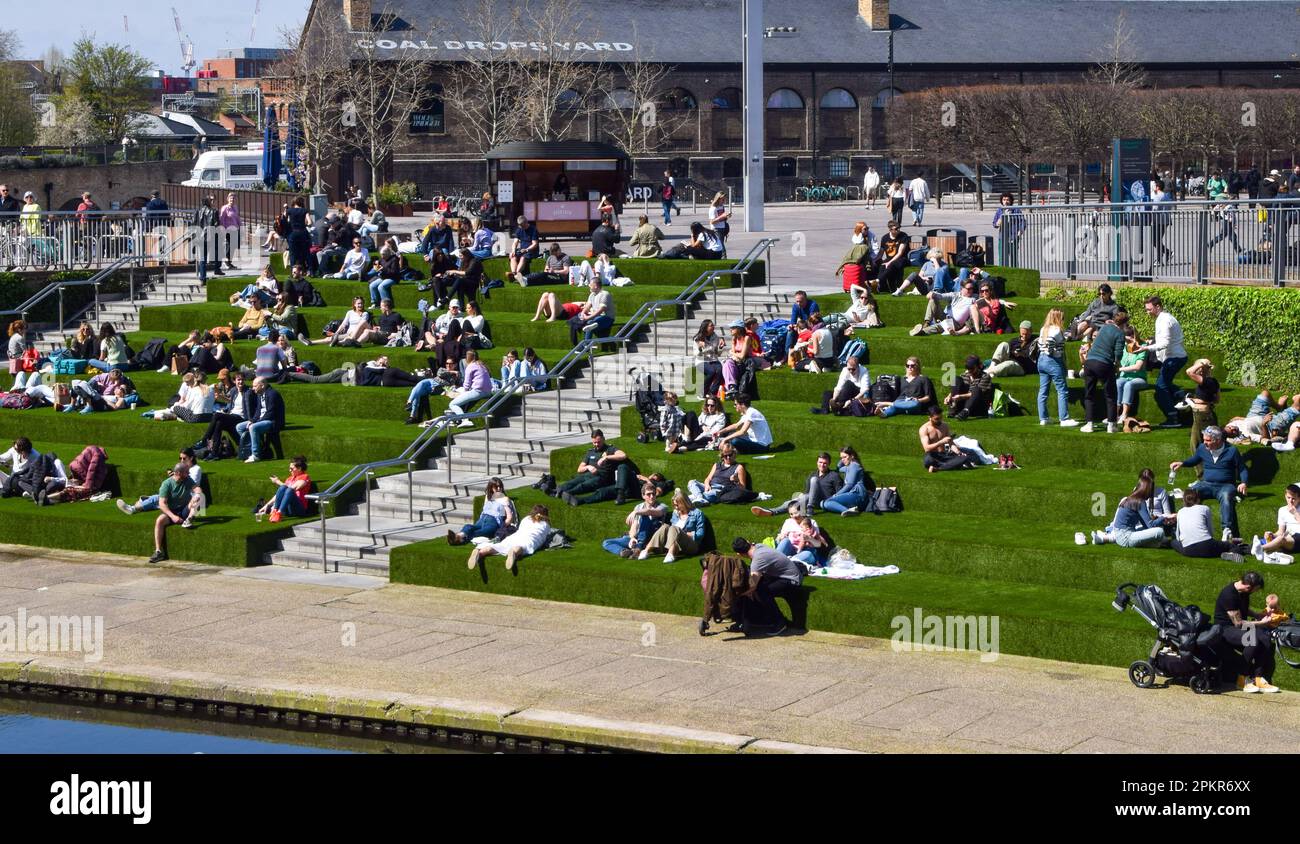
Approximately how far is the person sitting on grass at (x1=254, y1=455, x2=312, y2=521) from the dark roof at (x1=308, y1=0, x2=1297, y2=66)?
56.4m

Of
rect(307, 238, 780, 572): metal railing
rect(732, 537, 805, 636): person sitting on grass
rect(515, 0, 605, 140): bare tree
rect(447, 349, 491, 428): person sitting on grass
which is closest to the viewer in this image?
rect(732, 537, 805, 636): person sitting on grass

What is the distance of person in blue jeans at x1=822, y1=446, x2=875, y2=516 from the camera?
21109 millimetres

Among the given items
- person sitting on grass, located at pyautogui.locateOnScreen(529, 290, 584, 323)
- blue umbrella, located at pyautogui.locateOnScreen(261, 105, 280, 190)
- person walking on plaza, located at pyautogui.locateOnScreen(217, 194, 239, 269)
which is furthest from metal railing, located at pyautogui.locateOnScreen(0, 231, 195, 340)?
person sitting on grass, located at pyautogui.locateOnScreen(529, 290, 584, 323)

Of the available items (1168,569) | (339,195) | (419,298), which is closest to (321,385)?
(419,298)

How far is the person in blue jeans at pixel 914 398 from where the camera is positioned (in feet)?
78.8

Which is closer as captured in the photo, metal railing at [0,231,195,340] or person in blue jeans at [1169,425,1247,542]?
person in blue jeans at [1169,425,1247,542]

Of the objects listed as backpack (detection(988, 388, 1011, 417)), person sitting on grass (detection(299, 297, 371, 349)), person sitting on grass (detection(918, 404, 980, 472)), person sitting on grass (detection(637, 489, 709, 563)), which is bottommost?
person sitting on grass (detection(637, 489, 709, 563))

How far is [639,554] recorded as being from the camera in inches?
829

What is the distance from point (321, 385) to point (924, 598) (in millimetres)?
13783

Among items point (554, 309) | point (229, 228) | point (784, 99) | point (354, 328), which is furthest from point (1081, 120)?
point (354, 328)

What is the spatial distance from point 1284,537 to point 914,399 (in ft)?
22.4

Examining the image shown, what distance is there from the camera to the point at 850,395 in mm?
24391

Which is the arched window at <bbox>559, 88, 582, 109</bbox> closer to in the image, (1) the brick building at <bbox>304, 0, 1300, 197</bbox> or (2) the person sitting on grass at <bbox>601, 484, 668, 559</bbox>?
(1) the brick building at <bbox>304, 0, 1300, 197</bbox>

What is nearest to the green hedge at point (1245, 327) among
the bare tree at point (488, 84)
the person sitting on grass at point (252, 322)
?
the person sitting on grass at point (252, 322)
